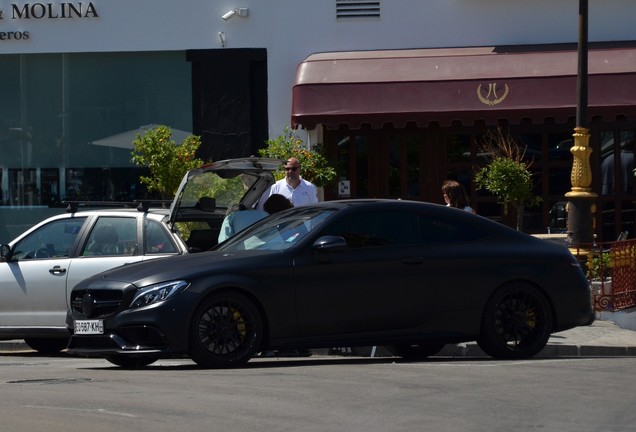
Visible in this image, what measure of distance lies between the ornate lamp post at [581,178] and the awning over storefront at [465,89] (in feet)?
7.86

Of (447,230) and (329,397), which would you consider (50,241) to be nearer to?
(447,230)

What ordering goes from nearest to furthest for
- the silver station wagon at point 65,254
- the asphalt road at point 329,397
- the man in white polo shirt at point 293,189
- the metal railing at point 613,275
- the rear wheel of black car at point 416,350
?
the asphalt road at point 329,397 < the rear wheel of black car at point 416,350 < the silver station wagon at point 65,254 < the man in white polo shirt at point 293,189 < the metal railing at point 613,275

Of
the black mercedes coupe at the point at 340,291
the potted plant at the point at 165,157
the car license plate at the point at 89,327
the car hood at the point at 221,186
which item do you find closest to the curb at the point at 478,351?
the black mercedes coupe at the point at 340,291

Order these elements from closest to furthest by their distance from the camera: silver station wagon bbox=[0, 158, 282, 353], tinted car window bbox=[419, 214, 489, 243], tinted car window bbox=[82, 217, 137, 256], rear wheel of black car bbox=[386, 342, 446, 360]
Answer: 1. tinted car window bbox=[419, 214, 489, 243]
2. rear wheel of black car bbox=[386, 342, 446, 360]
3. silver station wagon bbox=[0, 158, 282, 353]
4. tinted car window bbox=[82, 217, 137, 256]

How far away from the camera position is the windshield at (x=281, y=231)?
1244 centimetres

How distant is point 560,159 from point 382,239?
1184 cm

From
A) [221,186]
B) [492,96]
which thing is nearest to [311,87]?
[492,96]

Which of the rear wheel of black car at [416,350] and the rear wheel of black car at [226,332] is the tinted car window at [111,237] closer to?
the rear wheel of black car at [416,350]

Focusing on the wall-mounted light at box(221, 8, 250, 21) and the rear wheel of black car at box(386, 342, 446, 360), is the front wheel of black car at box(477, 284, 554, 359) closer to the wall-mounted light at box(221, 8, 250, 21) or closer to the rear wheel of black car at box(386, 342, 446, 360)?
the rear wheel of black car at box(386, 342, 446, 360)

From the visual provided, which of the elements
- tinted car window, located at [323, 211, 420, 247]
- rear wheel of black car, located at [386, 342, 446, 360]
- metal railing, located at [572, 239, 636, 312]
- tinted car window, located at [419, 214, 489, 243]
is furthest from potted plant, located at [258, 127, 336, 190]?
tinted car window, located at [323, 211, 420, 247]

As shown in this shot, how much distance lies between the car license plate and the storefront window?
1260 centimetres

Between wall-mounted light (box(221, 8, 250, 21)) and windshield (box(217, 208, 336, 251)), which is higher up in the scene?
wall-mounted light (box(221, 8, 250, 21))

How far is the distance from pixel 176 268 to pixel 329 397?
8.94ft

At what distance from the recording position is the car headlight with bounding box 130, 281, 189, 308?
1168 cm
